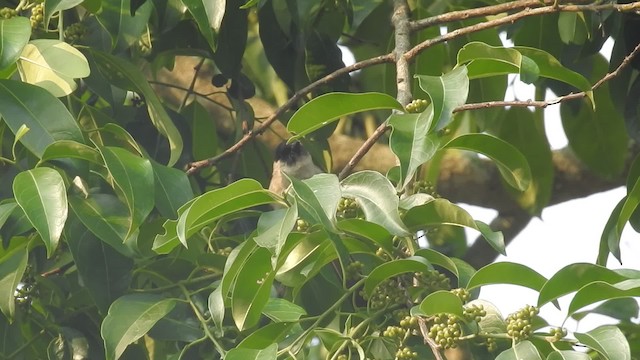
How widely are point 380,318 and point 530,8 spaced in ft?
1.89

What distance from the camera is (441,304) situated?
1.12m

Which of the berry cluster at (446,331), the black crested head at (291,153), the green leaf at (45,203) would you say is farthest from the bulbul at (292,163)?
the berry cluster at (446,331)

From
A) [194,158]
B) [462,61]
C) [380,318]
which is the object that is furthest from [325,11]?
[380,318]

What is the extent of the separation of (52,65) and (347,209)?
1.49 ft

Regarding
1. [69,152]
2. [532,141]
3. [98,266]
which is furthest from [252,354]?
[532,141]

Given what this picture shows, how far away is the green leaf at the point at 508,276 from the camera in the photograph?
47.0 inches

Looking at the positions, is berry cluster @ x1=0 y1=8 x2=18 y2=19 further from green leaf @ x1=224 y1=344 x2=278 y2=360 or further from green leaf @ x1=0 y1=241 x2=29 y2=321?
green leaf @ x1=224 y1=344 x2=278 y2=360

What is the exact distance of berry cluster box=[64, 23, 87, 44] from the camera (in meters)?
1.77

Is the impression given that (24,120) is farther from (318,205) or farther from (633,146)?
(633,146)

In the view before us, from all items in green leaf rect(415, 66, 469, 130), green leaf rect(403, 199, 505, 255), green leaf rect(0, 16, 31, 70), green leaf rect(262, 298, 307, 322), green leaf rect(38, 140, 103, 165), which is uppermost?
green leaf rect(415, 66, 469, 130)

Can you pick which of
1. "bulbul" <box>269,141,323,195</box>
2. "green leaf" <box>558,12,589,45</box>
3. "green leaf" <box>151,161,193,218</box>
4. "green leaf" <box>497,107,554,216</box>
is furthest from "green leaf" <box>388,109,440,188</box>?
"bulbul" <box>269,141,323,195</box>

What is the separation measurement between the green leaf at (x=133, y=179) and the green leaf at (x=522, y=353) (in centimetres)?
49

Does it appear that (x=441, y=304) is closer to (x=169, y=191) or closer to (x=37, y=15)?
(x=169, y=191)

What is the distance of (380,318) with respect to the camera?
1.30 m
